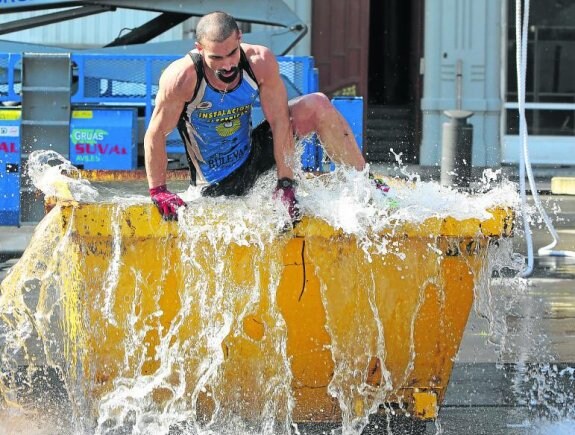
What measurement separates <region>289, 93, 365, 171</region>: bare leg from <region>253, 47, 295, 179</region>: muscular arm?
83mm

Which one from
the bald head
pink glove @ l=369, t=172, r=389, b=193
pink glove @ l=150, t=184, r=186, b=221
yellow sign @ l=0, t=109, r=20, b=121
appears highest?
the bald head

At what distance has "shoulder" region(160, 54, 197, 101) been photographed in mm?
4371

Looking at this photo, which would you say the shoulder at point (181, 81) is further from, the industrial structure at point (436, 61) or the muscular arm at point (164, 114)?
the industrial structure at point (436, 61)

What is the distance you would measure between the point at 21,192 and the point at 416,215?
7.24m

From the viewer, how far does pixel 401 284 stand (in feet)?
13.8

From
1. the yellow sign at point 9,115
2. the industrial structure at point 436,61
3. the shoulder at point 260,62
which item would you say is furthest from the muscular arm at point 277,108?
the industrial structure at point 436,61

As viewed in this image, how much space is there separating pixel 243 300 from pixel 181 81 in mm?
920

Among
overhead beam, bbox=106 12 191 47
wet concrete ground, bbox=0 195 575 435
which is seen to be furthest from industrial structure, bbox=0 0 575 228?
wet concrete ground, bbox=0 195 575 435

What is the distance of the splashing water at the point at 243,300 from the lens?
13.5 ft

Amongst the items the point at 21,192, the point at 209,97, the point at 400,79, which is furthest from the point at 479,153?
the point at 209,97

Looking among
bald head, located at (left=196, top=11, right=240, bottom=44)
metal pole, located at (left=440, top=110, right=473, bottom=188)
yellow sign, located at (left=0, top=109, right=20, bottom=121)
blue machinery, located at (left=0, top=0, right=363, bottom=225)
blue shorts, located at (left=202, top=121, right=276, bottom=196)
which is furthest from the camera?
metal pole, located at (left=440, top=110, right=473, bottom=188)

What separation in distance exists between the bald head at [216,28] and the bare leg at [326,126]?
0.57 m

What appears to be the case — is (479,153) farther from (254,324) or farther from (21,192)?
(254,324)

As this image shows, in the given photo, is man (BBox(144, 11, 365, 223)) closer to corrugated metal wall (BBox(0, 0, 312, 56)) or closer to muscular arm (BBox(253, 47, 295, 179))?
muscular arm (BBox(253, 47, 295, 179))
